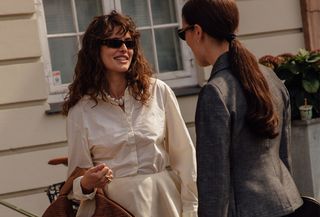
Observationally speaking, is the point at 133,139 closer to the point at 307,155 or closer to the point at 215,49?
the point at 215,49

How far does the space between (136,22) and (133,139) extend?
3364 mm

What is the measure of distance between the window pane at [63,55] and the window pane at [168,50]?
781 mm

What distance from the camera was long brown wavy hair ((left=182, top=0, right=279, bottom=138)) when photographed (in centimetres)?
257

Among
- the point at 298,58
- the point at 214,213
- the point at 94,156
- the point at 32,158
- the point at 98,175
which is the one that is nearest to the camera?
the point at 214,213

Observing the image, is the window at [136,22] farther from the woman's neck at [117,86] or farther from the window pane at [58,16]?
the woman's neck at [117,86]

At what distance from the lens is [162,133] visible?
341 centimetres

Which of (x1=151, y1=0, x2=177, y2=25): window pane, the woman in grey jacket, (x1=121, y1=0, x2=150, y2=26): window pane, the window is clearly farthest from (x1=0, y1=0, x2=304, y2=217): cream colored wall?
the woman in grey jacket

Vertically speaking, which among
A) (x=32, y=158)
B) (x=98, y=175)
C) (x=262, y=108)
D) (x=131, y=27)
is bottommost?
(x=32, y=158)

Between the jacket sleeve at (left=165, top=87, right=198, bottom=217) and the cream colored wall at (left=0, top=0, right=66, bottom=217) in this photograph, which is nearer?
the jacket sleeve at (left=165, top=87, right=198, bottom=217)

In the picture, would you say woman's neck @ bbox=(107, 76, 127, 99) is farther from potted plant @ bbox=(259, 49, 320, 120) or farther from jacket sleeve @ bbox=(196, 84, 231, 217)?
potted plant @ bbox=(259, 49, 320, 120)

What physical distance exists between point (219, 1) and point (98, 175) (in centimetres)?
92

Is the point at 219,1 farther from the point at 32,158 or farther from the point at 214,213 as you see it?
the point at 32,158

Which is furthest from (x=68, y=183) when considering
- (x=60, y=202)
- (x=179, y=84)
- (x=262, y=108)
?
(x=179, y=84)

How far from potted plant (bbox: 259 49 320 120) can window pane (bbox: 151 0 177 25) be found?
1.48 meters
